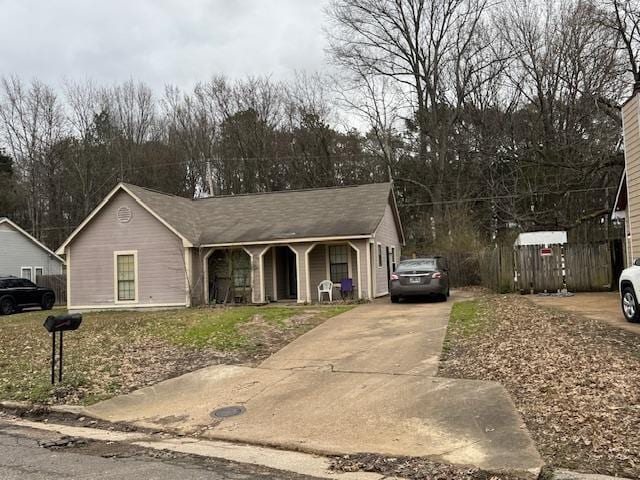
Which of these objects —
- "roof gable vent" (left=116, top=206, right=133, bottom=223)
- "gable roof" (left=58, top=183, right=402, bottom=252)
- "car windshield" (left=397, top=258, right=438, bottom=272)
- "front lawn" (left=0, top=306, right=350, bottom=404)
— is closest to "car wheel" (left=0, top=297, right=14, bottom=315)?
"gable roof" (left=58, top=183, right=402, bottom=252)

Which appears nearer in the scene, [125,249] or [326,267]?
[326,267]

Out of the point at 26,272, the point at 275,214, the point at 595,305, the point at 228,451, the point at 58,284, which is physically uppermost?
the point at 275,214

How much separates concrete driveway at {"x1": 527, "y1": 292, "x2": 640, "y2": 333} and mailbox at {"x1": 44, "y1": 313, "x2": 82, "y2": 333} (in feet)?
31.7

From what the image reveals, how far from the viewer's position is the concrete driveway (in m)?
11.5

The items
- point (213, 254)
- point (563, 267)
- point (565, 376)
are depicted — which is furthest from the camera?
point (213, 254)

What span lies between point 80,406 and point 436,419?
192 inches

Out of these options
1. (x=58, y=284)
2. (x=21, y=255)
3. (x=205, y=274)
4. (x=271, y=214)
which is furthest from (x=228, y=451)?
(x=21, y=255)

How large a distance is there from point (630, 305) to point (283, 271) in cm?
1398

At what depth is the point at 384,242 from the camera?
23.0 m

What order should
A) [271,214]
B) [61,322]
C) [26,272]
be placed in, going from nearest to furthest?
[61,322] → [271,214] → [26,272]

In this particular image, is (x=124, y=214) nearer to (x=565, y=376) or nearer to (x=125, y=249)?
(x=125, y=249)

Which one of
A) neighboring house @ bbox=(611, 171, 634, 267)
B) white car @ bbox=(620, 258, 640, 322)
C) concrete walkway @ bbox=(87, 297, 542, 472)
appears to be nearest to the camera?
concrete walkway @ bbox=(87, 297, 542, 472)

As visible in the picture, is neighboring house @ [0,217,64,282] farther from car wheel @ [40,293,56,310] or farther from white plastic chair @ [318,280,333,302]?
white plastic chair @ [318,280,333,302]

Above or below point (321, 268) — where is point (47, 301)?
below
